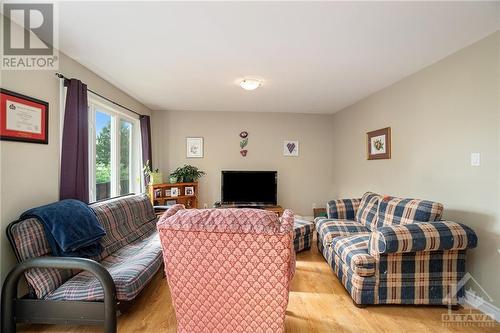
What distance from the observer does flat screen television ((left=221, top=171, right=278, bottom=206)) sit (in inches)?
193

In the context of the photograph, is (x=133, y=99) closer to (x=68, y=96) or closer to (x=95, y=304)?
(x=68, y=96)

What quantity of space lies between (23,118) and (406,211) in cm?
371

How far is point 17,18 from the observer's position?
6.10ft

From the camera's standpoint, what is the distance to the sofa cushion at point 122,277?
1751 millimetres

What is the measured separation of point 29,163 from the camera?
2027 millimetres

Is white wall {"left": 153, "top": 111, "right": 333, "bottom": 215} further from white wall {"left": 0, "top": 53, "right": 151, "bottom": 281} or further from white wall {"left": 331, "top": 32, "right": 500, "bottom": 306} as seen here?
white wall {"left": 0, "top": 53, "right": 151, "bottom": 281}

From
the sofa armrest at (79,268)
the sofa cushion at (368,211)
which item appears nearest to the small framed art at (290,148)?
the sofa cushion at (368,211)

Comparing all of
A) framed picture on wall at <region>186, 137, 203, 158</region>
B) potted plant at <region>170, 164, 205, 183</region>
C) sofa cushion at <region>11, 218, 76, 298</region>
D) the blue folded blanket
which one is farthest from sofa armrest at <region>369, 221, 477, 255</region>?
framed picture on wall at <region>186, 137, 203, 158</region>

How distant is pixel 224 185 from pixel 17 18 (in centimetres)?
367

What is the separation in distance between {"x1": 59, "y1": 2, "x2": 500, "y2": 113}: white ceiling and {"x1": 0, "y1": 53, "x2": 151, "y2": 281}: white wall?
432 millimetres

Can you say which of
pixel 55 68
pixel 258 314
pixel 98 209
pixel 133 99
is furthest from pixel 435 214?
pixel 133 99

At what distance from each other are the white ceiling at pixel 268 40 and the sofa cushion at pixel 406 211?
154 cm

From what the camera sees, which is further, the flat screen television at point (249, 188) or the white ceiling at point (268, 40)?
the flat screen television at point (249, 188)

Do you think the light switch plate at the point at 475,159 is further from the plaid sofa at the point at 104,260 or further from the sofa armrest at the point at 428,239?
the plaid sofa at the point at 104,260
